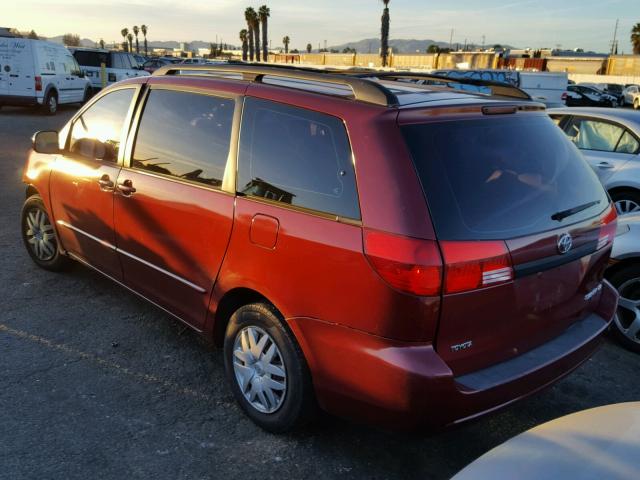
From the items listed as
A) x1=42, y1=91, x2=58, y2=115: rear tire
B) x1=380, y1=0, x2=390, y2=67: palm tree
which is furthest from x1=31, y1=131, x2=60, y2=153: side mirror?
x1=380, y1=0, x2=390, y2=67: palm tree

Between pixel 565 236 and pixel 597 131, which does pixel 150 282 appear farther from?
pixel 597 131

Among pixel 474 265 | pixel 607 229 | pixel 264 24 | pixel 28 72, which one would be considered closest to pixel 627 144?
pixel 607 229

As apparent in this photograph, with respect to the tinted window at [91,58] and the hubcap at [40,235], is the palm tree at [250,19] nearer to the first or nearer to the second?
the tinted window at [91,58]

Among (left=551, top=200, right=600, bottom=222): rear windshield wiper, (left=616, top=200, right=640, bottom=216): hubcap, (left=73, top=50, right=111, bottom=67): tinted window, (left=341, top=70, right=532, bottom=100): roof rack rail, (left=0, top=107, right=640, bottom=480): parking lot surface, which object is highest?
(left=73, top=50, right=111, bottom=67): tinted window

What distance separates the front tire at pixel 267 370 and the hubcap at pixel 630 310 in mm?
2564

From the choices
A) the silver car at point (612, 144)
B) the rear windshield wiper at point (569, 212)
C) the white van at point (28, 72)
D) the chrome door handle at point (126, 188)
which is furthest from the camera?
the white van at point (28, 72)

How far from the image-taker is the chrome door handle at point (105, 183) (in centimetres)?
387

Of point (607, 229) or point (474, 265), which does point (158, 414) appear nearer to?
point (474, 265)

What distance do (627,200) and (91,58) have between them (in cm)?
2262

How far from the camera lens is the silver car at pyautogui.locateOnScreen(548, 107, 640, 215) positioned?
21.3ft

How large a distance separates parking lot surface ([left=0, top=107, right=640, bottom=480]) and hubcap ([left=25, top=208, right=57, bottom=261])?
58 centimetres

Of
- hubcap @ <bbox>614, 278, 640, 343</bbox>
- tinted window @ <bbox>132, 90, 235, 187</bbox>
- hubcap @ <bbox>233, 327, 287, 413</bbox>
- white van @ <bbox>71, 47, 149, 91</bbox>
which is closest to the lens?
hubcap @ <bbox>233, 327, 287, 413</bbox>

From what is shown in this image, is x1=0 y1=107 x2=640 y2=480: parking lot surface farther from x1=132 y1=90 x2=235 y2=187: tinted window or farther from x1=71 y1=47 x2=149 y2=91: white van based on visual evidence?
x1=71 y1=47 x2=149 y2=91: white van

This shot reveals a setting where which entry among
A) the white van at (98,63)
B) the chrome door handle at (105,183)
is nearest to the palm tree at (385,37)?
the white van at (98,63)
